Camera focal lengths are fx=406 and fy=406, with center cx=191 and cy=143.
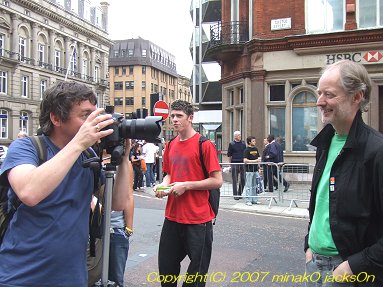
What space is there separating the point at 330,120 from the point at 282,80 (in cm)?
1417

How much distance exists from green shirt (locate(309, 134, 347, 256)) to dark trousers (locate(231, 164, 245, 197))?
900 centimetres

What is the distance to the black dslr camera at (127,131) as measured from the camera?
2160 mm

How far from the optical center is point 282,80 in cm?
1598

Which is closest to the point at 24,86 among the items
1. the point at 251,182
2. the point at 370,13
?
the point at 370,13

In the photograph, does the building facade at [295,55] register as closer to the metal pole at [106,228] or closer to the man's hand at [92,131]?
the metal pole at [106,228]

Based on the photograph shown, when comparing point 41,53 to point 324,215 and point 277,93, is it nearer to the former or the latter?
point 277,93

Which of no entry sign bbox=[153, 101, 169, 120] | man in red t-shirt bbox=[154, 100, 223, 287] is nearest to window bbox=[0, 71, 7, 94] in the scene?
no entry sign bbox=[153, 101, 169, 120]

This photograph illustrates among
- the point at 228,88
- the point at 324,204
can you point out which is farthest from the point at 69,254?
the point at 228,88

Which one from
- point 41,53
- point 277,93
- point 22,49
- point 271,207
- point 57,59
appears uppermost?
point 41,53

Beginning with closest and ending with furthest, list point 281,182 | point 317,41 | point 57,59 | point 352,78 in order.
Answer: point 352,78 → point 281,182 → point 317,41 → point 57,59

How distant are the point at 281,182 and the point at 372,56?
6.96 metres

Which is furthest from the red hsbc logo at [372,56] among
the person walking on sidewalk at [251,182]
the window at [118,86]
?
the window at [118,86]

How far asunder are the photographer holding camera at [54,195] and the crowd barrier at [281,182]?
8.82 meters

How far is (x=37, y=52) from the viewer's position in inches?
1967
